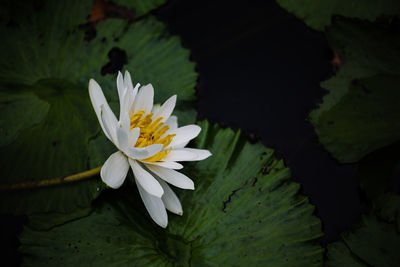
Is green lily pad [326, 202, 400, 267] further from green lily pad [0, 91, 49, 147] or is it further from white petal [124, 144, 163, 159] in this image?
green lily pad [0, 91, 49, 147]

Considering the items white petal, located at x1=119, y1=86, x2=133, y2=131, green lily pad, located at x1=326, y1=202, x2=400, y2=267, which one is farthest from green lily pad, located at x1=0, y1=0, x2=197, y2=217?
green lily pad, located at x1=326, y1=202, x2=400, y2=267

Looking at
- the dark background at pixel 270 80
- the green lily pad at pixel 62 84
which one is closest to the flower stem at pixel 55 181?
the green lily pad at pixel 62 84

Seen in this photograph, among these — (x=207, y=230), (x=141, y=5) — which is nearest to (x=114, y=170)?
(x=207, y=230)

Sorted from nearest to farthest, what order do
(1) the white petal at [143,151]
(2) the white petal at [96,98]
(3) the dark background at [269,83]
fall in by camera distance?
(1) the white petal at [143,151]
(2) the white petal at [96,98]
(3) the dark background at [269,83]

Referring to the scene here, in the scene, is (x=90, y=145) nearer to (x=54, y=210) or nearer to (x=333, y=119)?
(x=54, y=210)

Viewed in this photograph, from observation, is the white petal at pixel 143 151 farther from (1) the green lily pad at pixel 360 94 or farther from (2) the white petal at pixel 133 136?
(1) the green lily pad at pixel 360 94

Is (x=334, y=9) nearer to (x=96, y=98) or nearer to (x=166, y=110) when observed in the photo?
(x=166, y=110)
